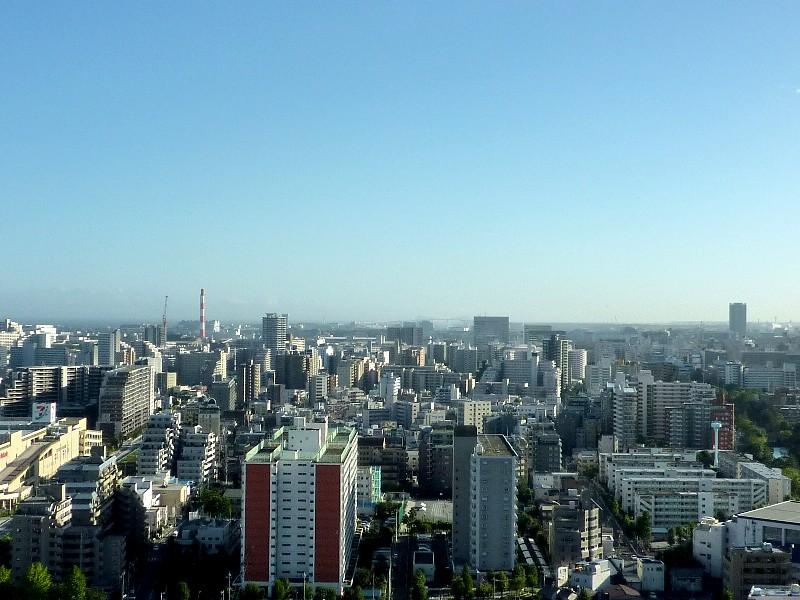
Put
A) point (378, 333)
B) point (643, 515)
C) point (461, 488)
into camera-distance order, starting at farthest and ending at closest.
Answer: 1. point (378, 333)
2. point (643, 515)
3. point (461, 488)

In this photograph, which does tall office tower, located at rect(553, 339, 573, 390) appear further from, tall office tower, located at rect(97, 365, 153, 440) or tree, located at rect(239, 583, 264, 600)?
tree, located at rect(239, 583, 264, 600)

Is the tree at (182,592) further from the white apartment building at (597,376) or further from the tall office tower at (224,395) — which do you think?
the white apartment building at (597,376)

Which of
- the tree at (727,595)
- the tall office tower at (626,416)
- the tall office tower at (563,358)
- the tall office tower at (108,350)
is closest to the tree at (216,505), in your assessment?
the tree at (727,595)

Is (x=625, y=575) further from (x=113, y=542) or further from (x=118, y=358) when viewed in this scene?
(x=118, y=358)

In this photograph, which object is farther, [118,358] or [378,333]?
[378,333]

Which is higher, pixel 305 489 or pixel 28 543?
pixel 305 489

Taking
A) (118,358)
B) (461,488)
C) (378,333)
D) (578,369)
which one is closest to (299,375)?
(118,358)
